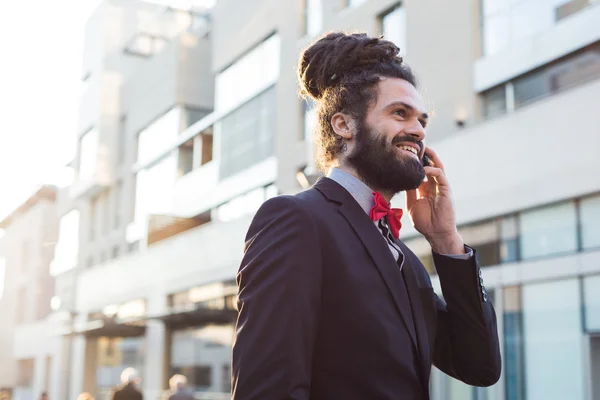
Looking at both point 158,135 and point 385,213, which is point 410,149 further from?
point 158,135

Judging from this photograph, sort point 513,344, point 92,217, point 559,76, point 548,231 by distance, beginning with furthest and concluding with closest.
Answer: point 92,217 < point 513,344 < point 559,76 < point 548,231

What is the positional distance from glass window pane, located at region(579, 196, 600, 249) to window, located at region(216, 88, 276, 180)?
12.0m

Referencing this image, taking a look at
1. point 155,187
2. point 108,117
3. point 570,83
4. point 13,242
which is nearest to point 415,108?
point 570,83

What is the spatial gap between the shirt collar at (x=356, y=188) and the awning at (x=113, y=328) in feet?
90.1

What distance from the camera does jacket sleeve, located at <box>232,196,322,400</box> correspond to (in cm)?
192

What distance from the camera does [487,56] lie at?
15.2 meters

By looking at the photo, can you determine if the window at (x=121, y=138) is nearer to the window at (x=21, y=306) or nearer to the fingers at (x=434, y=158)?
the window at (x=21, y=306)

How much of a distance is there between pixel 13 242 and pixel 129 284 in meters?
29.8

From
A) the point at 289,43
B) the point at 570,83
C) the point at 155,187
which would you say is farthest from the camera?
the point at 155,187

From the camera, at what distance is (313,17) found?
22.2 m

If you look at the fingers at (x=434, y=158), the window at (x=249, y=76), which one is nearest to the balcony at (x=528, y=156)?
the window at (x=249, y=76)

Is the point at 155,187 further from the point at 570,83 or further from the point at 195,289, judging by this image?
the point at 570,83

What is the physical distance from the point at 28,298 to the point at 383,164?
55.4m

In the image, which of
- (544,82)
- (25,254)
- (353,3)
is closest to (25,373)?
(25,254)
